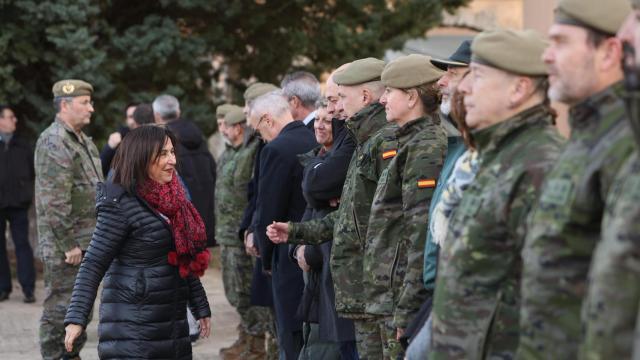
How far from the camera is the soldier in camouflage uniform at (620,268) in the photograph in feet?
9.88

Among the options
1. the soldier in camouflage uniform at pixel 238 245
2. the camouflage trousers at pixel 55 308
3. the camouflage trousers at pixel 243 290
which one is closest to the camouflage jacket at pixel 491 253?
the camouflage trousers at pixel 55 308

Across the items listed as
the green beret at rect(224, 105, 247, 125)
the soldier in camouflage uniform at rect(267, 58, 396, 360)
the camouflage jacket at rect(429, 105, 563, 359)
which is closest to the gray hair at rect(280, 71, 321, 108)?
the soldier in camouflage uniform at rect(267, 58, 396, 360)

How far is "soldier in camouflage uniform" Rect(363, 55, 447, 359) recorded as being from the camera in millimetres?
5434

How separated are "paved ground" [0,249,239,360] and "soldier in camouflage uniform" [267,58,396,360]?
169 inches

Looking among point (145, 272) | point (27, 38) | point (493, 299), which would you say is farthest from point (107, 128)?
point (493, 299)

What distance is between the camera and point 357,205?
6.36 meters

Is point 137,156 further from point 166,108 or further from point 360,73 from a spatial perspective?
point 166,108

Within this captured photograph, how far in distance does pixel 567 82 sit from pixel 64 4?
1168 centimetres

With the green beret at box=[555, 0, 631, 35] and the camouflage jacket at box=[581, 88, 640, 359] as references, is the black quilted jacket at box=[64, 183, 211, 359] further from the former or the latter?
the camouflage jacket at box=[581, 88, 640, 359]

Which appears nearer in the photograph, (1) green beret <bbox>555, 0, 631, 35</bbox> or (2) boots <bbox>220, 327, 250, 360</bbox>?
(1) green beret <bbox>555, 0, 631, 35</bbox>

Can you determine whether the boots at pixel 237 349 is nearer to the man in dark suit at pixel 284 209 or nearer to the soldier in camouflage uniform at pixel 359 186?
the man in dark suit at pixel 284 209

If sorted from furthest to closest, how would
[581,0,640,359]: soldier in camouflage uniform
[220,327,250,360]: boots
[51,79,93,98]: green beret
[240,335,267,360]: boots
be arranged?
[220,327,250,360]: boots → [240,335,267,360]: boots → [51,79,93,98]: green beret → [581,0,640,359]: soldier in camouflage uniform

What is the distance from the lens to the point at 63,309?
9680mm

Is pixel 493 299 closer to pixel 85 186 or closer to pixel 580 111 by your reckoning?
pixel 580 111
